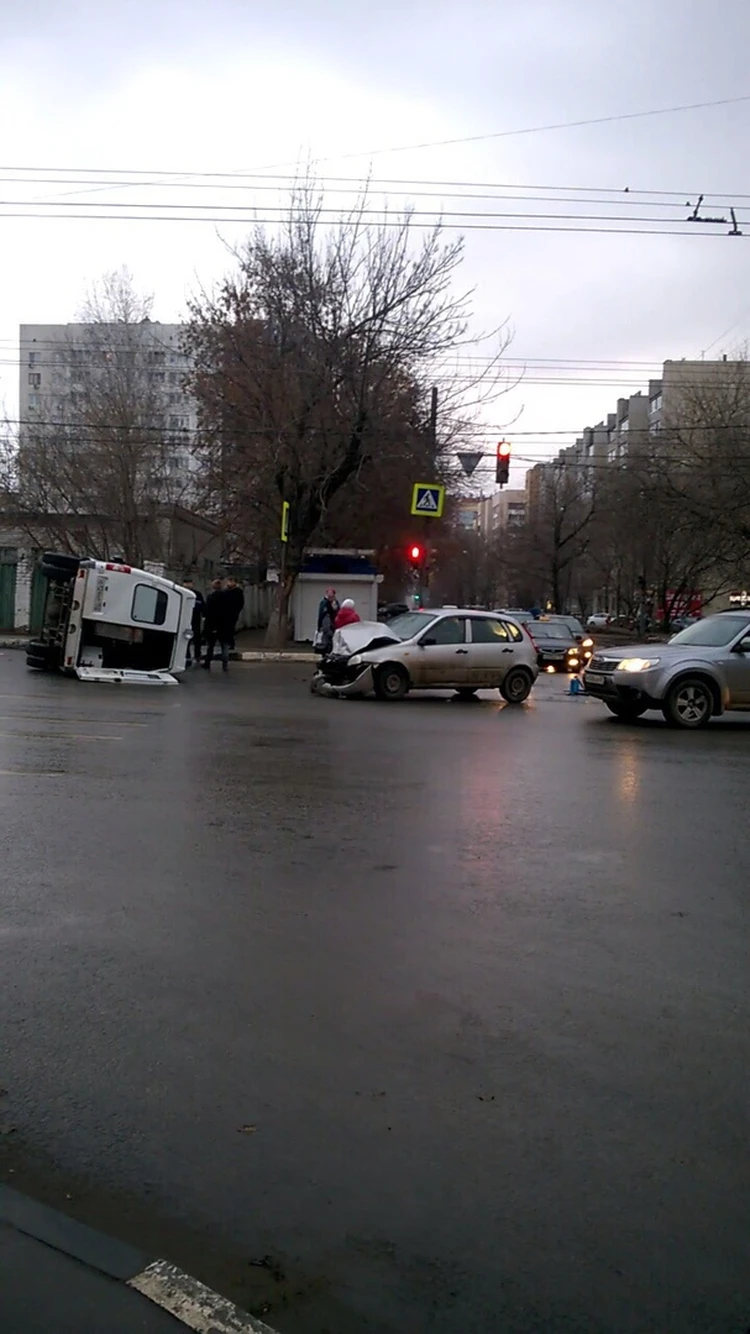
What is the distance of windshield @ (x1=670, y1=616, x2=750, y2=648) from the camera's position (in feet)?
Answer: 49.2

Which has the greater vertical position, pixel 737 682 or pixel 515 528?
pixel 515 528

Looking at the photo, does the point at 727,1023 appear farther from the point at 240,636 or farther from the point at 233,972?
the point at 240,636

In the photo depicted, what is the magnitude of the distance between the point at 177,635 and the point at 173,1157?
15.9 meters

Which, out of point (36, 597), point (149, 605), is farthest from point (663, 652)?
point (36, 597)

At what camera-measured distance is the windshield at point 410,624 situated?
17562 millimetres

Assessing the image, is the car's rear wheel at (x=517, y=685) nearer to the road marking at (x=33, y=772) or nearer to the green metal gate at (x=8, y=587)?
the road marking at (x=33, y=772)

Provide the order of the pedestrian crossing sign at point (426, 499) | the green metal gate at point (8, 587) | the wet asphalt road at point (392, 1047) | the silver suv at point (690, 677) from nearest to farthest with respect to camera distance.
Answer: the wet asphalt road at point (392, 1047) < the silver suv at point (690, 677) < the pedestrian crossing sign at point (426, 499) < the green metal gate at point (8, 587)

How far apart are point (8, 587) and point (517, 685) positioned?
2272 centimetres

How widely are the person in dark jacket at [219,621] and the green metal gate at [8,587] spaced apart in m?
14.9

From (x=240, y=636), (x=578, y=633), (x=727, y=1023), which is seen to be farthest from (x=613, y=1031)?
(x=240, y=636)

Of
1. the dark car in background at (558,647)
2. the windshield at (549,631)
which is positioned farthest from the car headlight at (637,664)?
the windshield at (549,631)

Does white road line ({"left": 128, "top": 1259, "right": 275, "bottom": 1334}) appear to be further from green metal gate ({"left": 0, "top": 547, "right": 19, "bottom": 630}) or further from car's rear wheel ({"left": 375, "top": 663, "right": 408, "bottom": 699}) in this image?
green metal gate ({"left": 0, "top": 547, "right": 19, "bottom": 630})

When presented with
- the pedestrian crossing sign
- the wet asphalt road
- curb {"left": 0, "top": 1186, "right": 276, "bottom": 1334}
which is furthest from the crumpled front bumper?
curb {"left": 0, "top": 1186, "right": 276, "bottom": 1334}

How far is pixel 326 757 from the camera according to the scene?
36.0 ft
